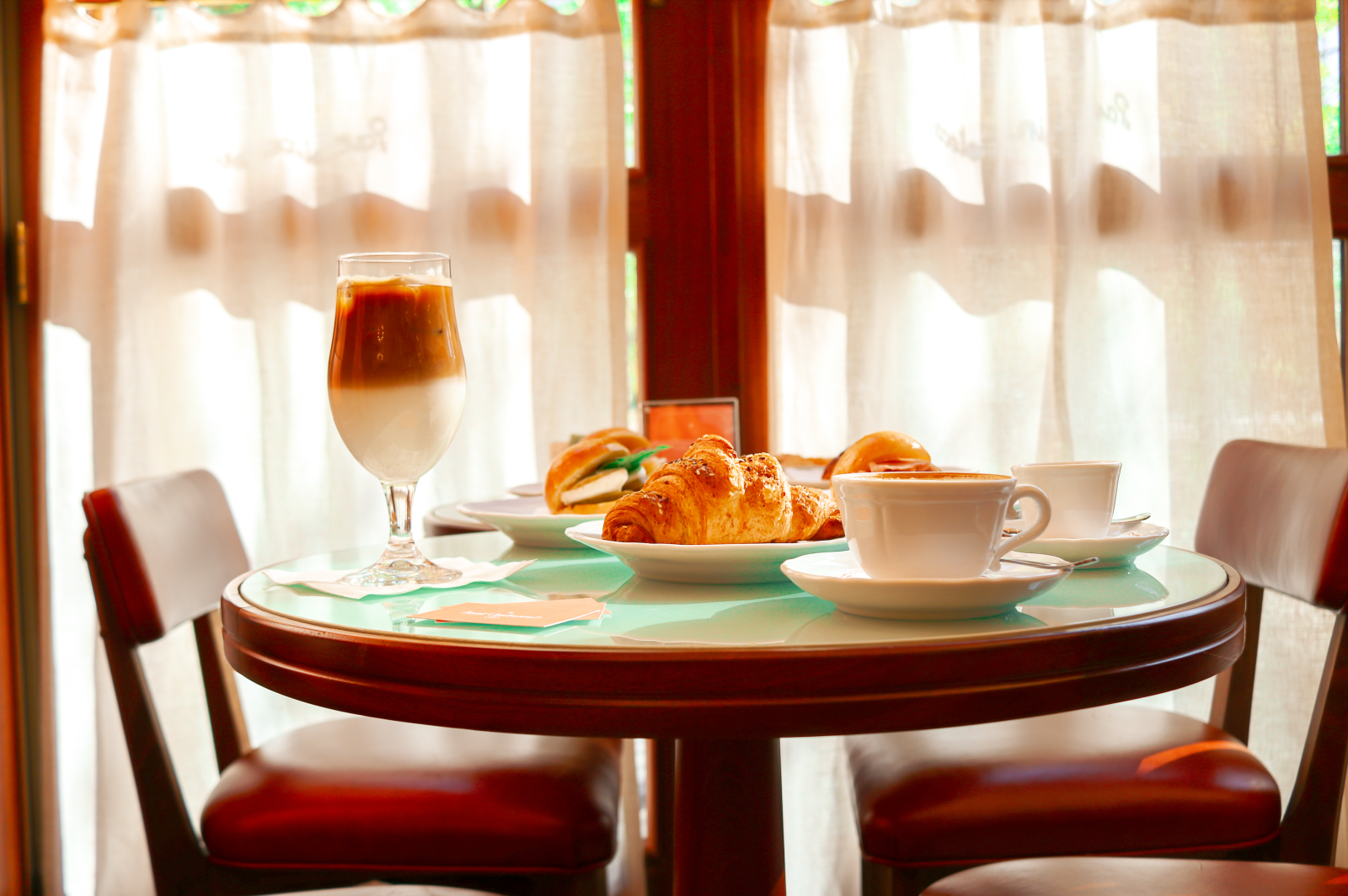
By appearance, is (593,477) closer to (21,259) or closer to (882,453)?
(882,453)

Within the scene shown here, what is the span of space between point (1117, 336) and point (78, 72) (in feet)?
6.55

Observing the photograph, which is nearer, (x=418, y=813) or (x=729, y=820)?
(x=729, y=820)

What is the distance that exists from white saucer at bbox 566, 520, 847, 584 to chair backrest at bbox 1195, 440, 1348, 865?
0.65m

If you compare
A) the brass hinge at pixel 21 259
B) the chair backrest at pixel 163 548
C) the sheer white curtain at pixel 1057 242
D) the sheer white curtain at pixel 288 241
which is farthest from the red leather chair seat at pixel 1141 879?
the brass hinge at pixel 21 259

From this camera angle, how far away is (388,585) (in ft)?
2.42

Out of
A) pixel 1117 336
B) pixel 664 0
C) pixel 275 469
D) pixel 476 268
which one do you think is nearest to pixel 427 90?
pixel 476 268

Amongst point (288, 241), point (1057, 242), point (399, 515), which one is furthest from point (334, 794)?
point (1057, 242)

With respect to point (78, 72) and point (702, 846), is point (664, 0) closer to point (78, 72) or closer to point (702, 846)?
point (78, 72)

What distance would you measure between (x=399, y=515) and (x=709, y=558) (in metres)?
0.29

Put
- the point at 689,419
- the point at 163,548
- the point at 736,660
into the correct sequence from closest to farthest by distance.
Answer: the point at 736,660
the point at 163,548
the point at 689,419

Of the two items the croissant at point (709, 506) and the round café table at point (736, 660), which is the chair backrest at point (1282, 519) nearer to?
the round café table at point (736, 660)

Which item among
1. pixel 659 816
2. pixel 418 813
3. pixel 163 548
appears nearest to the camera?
pixel 418 813

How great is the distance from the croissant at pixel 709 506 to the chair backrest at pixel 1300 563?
2.21ft

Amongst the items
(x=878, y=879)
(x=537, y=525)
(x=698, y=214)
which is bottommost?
(x=878, y=879)
